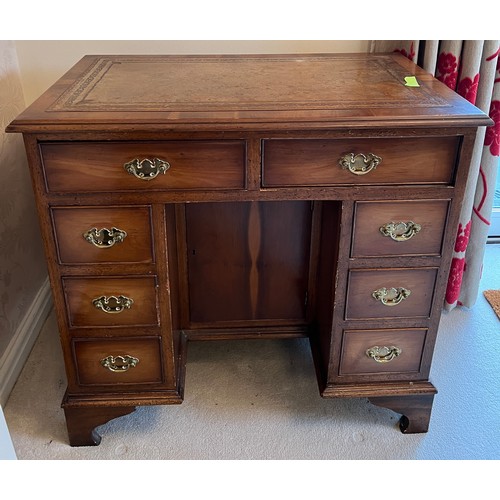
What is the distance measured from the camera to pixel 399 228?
126 cm

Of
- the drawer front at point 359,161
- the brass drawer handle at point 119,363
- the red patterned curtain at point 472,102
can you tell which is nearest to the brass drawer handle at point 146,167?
the drawer front at point 359,161

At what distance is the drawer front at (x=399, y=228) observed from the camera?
124 centimetres

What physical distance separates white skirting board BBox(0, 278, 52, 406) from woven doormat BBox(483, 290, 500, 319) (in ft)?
5.14

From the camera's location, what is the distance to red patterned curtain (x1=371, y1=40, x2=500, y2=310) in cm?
162

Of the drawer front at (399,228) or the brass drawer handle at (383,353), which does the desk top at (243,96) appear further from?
the brass drawer handle at (383,353)

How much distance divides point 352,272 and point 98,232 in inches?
22.8

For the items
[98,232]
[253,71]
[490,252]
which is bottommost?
[490,252]

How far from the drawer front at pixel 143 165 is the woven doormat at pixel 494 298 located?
126cm

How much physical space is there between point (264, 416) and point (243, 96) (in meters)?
0.85

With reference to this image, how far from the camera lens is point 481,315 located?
6.51ft

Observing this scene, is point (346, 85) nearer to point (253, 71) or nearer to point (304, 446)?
point (253, 71)

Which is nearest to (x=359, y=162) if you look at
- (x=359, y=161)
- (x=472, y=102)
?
(x=359, y=161)

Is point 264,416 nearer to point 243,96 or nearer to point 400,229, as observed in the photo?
point 400,229

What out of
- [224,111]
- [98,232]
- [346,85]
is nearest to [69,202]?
[98,232]
